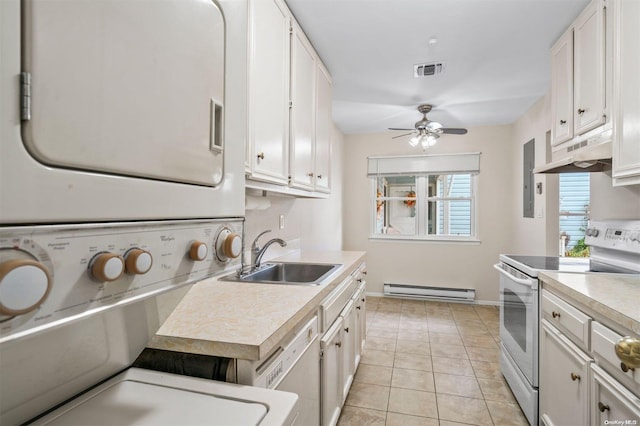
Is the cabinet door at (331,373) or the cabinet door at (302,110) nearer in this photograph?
the cabinet door at (331,373)

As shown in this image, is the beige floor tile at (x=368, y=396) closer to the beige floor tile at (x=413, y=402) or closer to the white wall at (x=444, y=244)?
the beige floor tile at (x=413, y=402)

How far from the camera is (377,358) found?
2730mm

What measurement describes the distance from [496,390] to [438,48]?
8.21 ft

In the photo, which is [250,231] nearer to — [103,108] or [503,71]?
[103,108]

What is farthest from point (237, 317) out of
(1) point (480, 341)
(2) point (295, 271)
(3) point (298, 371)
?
(1) point (480, 341)

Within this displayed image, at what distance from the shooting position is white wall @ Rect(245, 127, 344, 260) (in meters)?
2.30

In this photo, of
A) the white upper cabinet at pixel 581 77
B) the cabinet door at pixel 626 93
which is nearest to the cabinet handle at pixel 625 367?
the cabinet door at pixel 626 93

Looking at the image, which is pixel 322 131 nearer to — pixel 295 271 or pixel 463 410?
pixel 295 271

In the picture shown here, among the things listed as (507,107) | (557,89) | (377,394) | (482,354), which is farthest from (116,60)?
(507,107)

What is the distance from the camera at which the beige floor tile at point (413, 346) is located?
2.86 metres

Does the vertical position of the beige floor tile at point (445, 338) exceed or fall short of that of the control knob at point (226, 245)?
it falls short

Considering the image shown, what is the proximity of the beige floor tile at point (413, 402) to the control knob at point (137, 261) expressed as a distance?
210cm

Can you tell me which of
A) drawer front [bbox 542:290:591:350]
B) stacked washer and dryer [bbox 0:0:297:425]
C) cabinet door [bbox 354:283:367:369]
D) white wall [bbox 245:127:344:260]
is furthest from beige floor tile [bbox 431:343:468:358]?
stacked washer and dryer [bbox 0:0:297:425]

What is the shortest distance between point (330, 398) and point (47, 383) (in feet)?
4.27
